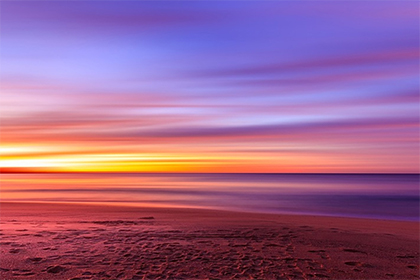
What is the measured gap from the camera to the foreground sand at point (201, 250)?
7.80m

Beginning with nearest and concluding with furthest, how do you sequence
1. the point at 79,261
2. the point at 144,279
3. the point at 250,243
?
1. the point at 144,279
2. the point at 79,261
3. the point at 250,243

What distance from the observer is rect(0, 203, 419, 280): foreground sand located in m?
7.80

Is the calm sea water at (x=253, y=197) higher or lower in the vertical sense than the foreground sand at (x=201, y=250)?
lower

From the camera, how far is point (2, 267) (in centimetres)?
777

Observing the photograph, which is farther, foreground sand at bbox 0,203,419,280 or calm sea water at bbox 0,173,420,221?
calm sea water at bbox 0,173,420,221

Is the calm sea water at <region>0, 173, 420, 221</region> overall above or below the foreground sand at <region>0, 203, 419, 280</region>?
below

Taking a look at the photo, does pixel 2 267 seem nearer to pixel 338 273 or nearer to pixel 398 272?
pixel 338 273

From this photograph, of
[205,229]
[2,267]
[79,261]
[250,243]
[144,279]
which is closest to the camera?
[144,279]

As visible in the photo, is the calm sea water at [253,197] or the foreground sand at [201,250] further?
the calm sea water at [253,197]

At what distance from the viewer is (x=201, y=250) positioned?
9.56 meters

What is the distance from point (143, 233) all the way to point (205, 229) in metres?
2.08

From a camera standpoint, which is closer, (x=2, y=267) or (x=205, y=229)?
(x=2, y=267)

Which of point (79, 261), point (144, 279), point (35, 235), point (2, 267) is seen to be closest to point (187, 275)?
point (144, 279)

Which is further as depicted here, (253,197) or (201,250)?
(253,197)
